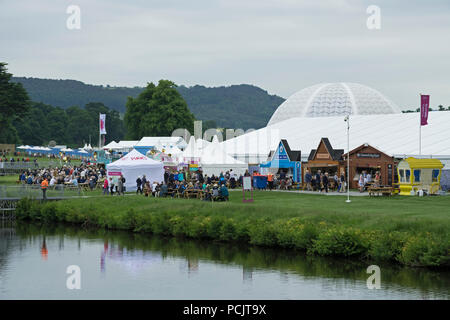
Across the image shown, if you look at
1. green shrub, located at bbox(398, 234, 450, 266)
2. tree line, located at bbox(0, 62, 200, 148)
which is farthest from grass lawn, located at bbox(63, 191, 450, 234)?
tree line, located at bbox(0, 62, 200, 148)

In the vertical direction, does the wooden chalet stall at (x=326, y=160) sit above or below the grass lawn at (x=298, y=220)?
above

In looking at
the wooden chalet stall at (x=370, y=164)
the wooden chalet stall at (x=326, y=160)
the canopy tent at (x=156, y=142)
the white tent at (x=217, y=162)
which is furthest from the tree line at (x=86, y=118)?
the wooden chalet stall at (x=370, y=164)

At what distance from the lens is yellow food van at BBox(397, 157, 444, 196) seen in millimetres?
38562

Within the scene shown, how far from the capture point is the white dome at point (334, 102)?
74669 millimetres

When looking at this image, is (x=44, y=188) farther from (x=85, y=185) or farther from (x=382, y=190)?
(x=382, y=190)

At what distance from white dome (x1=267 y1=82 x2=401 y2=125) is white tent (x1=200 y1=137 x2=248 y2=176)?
24819mm

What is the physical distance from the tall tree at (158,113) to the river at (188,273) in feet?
254

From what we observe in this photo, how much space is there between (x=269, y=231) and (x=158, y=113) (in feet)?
271

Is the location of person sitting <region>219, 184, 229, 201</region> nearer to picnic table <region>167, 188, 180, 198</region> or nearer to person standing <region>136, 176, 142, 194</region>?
picnic table <region>167, 188, 180, 198</region>

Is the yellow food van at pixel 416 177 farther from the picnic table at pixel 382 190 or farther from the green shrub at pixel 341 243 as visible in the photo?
the green shrub at pixel 341 243

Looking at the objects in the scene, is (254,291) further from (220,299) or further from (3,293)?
(3,293)

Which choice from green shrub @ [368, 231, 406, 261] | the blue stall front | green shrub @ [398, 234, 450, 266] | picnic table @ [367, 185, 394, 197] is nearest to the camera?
green shrub @ [398, 234, 450, 266]

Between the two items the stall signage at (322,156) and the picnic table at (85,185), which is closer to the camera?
the stall signage at (322,156)
